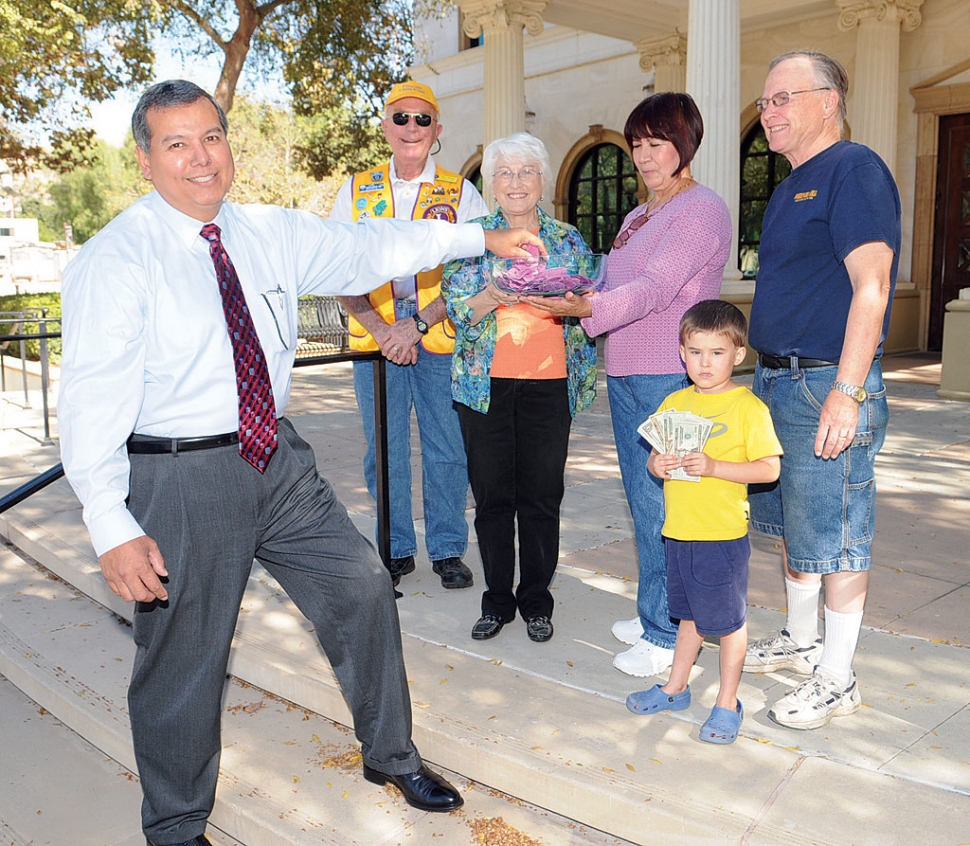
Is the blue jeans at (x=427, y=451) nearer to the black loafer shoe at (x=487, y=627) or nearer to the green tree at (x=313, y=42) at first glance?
the black loafer shoe at (x=487, y=627)

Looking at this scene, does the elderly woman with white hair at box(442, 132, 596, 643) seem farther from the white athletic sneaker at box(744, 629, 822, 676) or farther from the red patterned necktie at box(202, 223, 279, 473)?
the red patterned necktie at box(202, 223, 279, 473)

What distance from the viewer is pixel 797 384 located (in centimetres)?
313

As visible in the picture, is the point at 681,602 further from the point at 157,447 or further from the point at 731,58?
the point at 731,58

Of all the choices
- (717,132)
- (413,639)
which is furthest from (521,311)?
(717,132)

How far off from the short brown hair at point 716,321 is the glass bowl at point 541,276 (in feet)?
1.28

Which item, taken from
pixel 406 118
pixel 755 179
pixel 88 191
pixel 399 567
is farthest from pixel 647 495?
pixel 88 191

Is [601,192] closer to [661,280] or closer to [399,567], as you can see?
[399,567]

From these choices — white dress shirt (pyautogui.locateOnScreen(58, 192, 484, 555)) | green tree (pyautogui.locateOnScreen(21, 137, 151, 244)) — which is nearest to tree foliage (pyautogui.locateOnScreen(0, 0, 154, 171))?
white dress shirt (pyautogui.locateOnScreen(58, 192, 484, 555))

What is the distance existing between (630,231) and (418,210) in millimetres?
1235

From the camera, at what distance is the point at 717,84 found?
39.5ft

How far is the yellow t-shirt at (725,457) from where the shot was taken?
9.90 feet

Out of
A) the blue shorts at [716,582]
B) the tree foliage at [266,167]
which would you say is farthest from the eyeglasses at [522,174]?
the tree foliage at [266,167]

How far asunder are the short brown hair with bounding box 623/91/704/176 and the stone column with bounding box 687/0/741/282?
9040mm

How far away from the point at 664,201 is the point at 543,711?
6.10 feet
